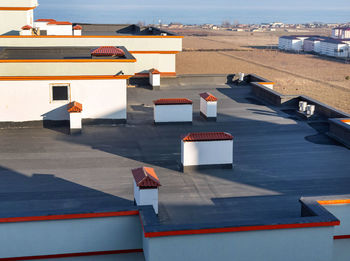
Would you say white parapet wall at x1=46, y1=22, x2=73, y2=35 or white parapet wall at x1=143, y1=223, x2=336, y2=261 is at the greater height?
white parapet wall at x1=46, y1=22, x2=73, y2=35

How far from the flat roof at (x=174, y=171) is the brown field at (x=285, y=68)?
24.2 meters

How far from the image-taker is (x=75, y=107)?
74.6 feet

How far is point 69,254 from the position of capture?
12.9 m

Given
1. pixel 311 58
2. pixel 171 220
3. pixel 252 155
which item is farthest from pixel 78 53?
pixel 311 58

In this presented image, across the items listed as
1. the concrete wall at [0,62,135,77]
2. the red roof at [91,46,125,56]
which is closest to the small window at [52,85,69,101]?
the concrete wall at [0,62,135,77]

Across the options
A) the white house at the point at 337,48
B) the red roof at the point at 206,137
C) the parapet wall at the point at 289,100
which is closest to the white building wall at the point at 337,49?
the white house at the point at 337,48

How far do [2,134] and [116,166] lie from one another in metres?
6.72

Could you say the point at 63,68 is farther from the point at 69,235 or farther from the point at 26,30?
the point at 26,30

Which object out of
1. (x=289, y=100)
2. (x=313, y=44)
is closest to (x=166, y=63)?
(x=289, y=100)

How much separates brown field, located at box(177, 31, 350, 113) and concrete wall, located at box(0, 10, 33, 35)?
2594 centimetres

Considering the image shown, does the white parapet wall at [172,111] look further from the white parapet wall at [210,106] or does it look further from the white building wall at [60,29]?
the white building wall at [60,29]

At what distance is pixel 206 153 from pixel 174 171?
4.02ft

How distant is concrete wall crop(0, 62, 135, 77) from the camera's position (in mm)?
22891

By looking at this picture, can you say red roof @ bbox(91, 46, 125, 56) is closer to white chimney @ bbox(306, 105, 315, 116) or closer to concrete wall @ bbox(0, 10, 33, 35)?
white chimney @ bbox(306, 105, 315, 116)
